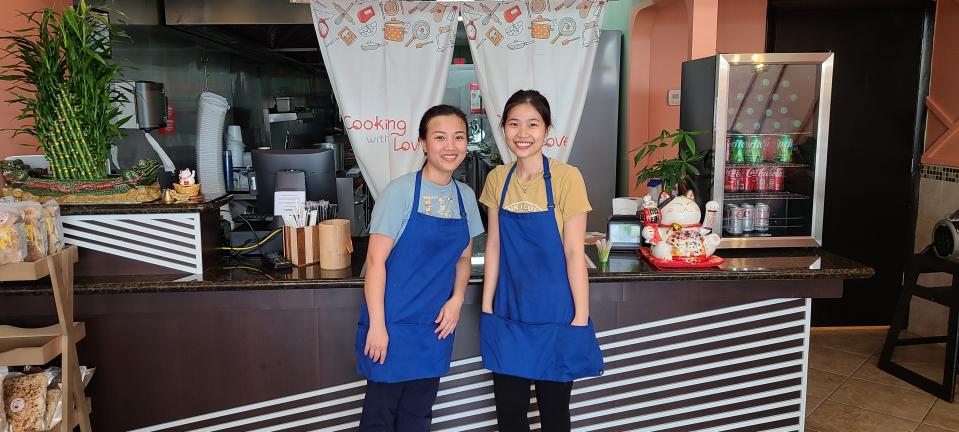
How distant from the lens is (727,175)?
3352mm

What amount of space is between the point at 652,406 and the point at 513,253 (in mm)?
1048

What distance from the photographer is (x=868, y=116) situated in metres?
4.65

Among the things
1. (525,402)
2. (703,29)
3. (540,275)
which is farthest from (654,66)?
(525,402)

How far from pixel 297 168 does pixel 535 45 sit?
52.0 inches

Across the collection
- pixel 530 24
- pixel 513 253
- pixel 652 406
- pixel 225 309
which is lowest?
pixel 652 406

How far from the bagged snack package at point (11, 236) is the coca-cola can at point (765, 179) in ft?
10.4

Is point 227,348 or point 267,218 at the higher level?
point 267,218

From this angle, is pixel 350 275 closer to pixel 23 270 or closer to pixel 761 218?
pixel 23 270

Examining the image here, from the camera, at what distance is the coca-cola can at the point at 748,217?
3.26 m

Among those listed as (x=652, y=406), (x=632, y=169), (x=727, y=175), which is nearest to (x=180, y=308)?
(x=652, y=406)

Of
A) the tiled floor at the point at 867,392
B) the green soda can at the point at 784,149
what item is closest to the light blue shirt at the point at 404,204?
the green soda can at the point at 784,149

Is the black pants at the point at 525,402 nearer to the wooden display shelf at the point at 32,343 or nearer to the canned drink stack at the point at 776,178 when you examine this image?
the wooden display shelf at the point at 32,343

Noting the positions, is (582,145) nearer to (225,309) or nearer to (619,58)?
(619,58)

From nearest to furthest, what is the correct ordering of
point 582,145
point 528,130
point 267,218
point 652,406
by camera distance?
point 528,130
point 652,406
point 267,218
point 582,145
